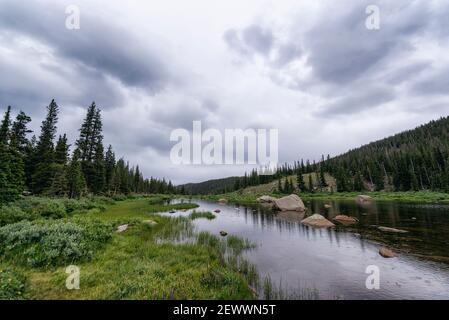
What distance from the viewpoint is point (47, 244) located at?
35.4 feet

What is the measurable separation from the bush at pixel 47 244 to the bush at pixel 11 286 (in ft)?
6.87

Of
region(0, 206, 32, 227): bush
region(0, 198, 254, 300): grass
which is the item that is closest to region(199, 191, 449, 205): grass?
region(0, 206, 32, 227): bush

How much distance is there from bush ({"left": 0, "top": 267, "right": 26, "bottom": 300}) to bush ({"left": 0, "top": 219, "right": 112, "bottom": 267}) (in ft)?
6.87

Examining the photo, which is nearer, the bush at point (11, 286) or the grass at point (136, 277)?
the bush at point (11, 286)

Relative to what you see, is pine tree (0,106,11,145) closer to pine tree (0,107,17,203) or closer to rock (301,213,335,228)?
pine tree (0,107,17,203)

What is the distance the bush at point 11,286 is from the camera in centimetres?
659

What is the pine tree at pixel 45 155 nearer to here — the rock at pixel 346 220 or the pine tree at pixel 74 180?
the pine tree at pixel 74 180

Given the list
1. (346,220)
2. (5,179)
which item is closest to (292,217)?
(346,220)

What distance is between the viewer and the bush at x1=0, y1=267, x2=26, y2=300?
6.59m

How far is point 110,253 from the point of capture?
467 inches

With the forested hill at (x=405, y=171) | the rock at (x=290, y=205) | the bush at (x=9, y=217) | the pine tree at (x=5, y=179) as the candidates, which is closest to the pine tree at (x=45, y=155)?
the pine tree at (x=5, y=179)

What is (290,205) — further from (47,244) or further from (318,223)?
(47,244)

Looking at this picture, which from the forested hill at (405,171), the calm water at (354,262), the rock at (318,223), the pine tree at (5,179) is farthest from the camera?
the forested hill at (405,171)

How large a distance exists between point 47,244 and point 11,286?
4259 millimetres
